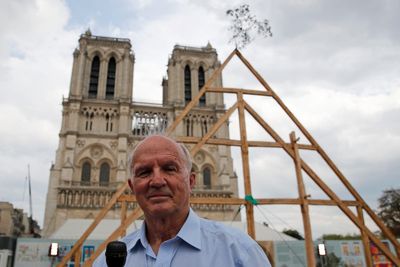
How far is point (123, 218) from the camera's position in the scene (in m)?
7.15

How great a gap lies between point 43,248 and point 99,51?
29.6 m

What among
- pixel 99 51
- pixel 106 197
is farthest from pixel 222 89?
pixel 99 51

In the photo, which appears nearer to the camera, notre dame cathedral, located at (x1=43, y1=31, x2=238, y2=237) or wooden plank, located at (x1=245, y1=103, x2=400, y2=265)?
wooden plank, located at (x1=245, y1=103, x2=400, y2=265)

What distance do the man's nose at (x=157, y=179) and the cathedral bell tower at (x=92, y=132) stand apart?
2987 centimetres

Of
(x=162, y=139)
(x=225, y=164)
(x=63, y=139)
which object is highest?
(x=63, y=139)

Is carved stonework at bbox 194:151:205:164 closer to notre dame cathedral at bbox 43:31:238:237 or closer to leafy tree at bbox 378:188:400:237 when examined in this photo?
notre dame cathedral at bbox 43:31:238:237

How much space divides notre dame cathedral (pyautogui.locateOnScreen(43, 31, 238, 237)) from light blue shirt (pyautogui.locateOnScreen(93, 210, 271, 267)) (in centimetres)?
2716

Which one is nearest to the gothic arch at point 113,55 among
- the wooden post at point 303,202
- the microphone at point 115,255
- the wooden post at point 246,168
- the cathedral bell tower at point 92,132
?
the cathedral bell tower at point 92,132

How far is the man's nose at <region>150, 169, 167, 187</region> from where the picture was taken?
1576 millimetres

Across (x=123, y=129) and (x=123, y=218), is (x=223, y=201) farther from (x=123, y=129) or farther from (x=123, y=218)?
(x=123, y=129)

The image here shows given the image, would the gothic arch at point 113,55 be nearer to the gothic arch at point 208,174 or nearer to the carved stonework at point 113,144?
the carved stonework at point 113,144

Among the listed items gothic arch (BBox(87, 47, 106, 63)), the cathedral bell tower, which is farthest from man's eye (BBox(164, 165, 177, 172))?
gothic arch (BBox(87, 47, 106, 63))

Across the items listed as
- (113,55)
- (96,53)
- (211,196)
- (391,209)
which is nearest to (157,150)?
(211,196)

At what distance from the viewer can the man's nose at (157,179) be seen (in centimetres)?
158
